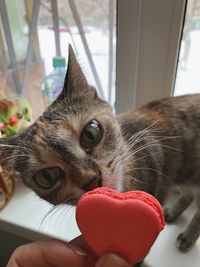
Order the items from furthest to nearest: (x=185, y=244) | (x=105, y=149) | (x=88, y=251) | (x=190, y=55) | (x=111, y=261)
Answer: (x=190, y=55) → (x=185, y=244) → (x=105, y=149) → (x=88, y=251) → (x=111, y=261)

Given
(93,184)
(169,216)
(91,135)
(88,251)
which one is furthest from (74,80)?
(169,216)

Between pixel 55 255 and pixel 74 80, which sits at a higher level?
pixel 74 80

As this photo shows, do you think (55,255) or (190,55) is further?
(190,55)

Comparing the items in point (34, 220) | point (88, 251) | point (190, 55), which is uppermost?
point (190, 55)

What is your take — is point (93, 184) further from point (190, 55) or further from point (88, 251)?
point (190, 55)

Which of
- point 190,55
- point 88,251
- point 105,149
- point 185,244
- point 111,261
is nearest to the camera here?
point 111,261

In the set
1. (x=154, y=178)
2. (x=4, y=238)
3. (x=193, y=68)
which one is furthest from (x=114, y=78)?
(x=4, y=238)

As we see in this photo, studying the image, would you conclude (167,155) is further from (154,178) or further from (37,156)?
(37,156)
